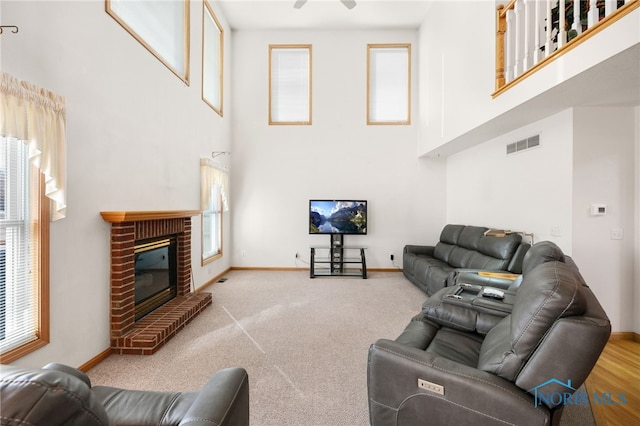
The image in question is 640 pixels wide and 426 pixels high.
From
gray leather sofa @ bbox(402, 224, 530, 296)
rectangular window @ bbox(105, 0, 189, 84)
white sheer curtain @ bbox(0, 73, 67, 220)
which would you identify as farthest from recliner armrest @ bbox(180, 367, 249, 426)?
rectangular window @ bbox(105, 0, 189, 84)

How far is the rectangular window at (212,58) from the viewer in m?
4.66

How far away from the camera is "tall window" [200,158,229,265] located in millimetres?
4363

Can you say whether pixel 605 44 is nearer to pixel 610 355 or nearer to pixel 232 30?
pixel 610 355

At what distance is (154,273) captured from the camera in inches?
128

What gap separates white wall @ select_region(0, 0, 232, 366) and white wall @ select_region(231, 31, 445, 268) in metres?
2.58

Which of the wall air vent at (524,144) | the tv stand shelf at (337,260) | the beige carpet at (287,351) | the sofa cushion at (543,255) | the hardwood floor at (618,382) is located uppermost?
the wall air vent at (524,144)

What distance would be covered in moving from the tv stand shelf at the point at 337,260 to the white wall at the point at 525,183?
2.10m

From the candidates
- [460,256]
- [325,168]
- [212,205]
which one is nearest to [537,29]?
[460,256]

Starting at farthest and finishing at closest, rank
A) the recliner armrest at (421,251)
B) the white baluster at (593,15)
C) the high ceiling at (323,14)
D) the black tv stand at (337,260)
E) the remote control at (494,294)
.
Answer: the black tv stand at (337,260)
the recliner armrest at (421,251)
the high ceiling at (323,14)
the remote control at (494,294)
the white baluster at (593,15)

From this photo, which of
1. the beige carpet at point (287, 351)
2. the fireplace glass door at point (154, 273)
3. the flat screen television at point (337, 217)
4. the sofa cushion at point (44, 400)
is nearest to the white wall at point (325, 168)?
the flat screen television at point (337, 217)

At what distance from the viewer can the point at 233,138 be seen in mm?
5891

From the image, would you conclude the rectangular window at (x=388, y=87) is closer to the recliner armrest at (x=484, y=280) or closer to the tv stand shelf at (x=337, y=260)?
the tv stand shelf at (x=337, y=260)

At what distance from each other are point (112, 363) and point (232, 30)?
242 inches

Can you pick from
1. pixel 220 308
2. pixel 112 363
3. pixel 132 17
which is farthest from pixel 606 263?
pixel 132 17
